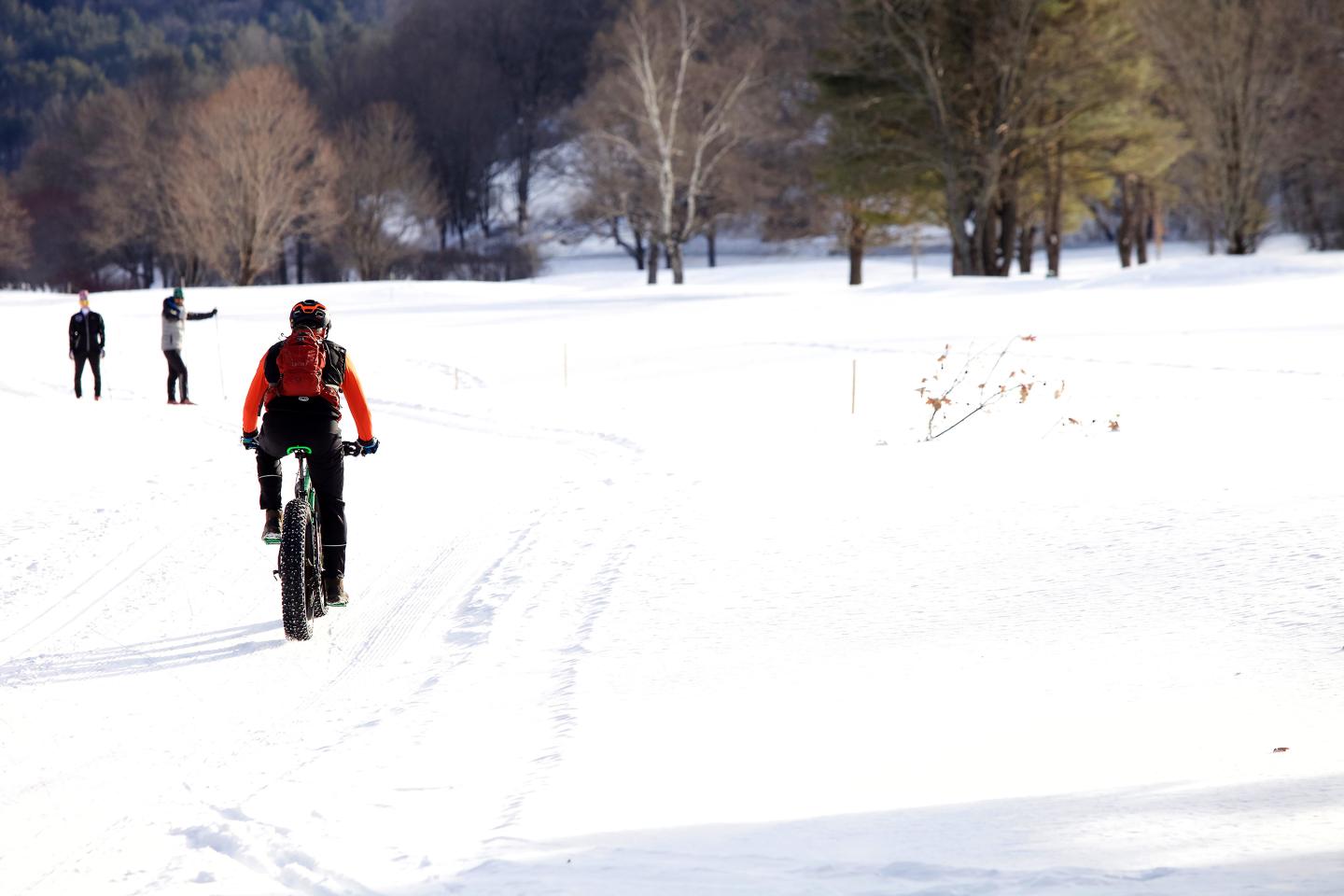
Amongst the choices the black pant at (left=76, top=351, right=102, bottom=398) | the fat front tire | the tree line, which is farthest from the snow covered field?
the tree line

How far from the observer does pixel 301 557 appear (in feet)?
23.4

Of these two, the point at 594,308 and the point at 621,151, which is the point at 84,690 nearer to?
the point at 594,308

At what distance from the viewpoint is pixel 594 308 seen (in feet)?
120

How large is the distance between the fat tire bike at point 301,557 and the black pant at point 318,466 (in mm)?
50

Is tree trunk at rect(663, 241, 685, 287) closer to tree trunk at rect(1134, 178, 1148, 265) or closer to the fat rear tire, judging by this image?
tree trunk at rect(1134, 178, 1148, 265)

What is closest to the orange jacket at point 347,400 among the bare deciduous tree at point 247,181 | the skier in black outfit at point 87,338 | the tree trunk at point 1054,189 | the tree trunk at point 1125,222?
the skier in black outfit at point 87,338

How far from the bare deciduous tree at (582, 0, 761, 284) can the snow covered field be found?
31.0 meters

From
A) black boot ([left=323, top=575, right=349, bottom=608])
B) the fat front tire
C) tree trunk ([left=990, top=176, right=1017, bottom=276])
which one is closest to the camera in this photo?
the fat front tire

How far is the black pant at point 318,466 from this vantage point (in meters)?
7.20

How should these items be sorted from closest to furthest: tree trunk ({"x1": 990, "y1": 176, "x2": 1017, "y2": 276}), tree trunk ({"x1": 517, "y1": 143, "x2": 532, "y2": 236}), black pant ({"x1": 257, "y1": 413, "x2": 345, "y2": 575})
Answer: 1. black pant ({"x1": 257, "y1": 413, "x2": 345, "y2": 575})
2. tree trunk ({"x1": 990, "y1": 176, "x2": 1017, "y2": 276})
3. tree trunk ({"x1": 517, "y1": 143, "x2": 532, "y2": 236})

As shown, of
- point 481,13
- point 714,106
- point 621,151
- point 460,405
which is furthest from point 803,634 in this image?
point 481,13

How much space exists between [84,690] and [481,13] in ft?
294

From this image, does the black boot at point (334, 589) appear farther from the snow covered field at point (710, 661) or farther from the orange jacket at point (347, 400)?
the orange jacket at point (347, 400)

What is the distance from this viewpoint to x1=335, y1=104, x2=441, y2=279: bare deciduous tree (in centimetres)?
6191
